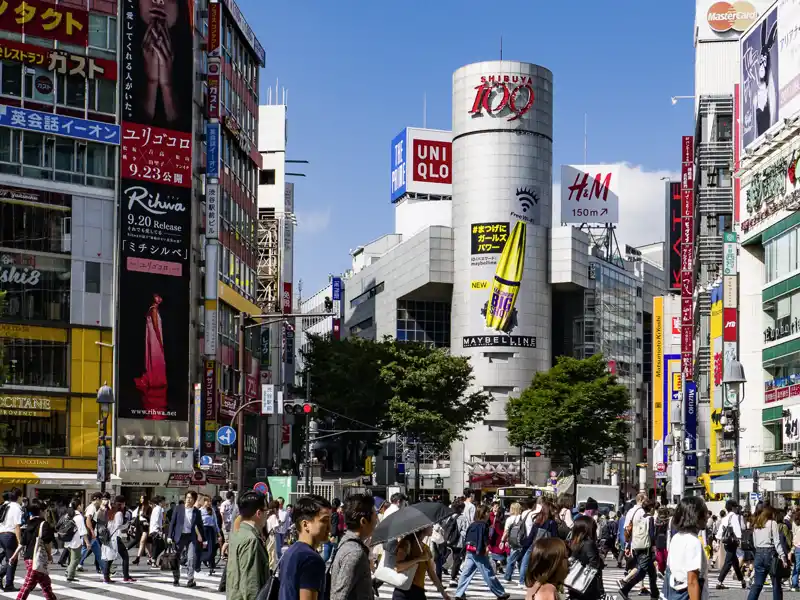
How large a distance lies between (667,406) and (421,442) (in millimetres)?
24024

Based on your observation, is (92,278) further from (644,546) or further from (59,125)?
(644,546)

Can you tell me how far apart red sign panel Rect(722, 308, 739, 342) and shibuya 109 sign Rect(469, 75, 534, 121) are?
4829 centimetres

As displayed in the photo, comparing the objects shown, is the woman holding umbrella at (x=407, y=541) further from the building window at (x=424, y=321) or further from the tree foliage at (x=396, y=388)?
the building window at (x=424, y=321)

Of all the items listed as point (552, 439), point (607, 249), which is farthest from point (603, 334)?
point (552, 439)

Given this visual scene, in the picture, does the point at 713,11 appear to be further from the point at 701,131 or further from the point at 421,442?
the point at 421,442

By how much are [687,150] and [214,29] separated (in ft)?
107

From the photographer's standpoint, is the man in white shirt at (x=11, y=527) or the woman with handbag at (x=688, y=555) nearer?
the woman with handbag at (x=688, y=555)

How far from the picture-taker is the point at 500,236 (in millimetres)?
111688

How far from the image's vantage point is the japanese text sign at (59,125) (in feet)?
195

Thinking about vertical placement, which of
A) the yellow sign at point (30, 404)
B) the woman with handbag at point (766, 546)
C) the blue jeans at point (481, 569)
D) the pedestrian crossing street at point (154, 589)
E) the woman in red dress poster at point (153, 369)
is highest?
the woman in red dress poster at point (153, 369)

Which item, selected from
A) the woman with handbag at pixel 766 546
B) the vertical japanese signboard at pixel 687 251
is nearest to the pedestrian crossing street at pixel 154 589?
the woman with handbag at pixel 766 546

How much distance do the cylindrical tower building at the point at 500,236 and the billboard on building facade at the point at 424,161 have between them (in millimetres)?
18629

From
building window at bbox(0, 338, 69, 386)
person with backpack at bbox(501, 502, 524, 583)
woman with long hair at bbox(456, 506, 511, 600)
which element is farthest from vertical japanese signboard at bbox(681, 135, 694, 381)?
woman with long hair at bbox(456, 506, 511, 600)

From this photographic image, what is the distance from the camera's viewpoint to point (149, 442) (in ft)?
208
